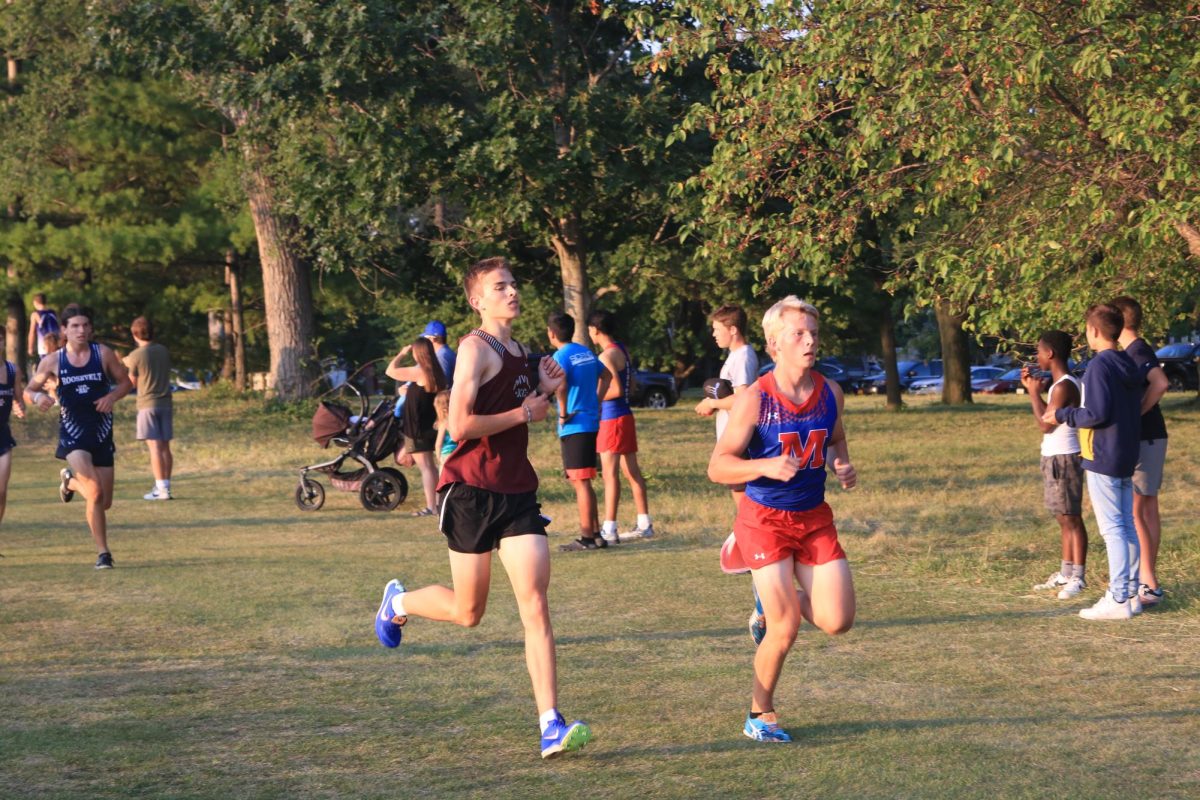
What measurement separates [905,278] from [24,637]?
8.57 meters

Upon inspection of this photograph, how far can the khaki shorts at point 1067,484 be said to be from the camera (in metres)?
9.77

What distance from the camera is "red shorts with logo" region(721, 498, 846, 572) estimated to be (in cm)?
614

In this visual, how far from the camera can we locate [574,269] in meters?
19.6

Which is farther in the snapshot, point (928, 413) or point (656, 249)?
point (928, 413)

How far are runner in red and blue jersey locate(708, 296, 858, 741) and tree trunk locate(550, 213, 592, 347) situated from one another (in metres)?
13.3

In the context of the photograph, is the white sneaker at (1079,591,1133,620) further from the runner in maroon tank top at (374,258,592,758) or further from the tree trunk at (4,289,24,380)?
the tree trunk at (4,289,24,380)

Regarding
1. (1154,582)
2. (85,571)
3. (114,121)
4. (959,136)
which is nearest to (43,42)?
(114,121)

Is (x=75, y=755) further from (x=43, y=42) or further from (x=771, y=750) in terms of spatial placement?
(x=43, y=42)

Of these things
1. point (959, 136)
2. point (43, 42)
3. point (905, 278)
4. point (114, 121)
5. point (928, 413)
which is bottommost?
point (928, 413)

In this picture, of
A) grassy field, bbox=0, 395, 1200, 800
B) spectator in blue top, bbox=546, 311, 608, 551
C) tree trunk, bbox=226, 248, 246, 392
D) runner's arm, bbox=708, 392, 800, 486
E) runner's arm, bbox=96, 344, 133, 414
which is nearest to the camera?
grassy field, bbox=0, 395, 1200, 800

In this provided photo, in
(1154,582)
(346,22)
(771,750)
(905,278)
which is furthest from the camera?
(346,22)

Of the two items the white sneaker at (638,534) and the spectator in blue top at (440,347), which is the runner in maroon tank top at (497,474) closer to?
the white sneaker at (638,534)

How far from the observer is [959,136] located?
435 inches

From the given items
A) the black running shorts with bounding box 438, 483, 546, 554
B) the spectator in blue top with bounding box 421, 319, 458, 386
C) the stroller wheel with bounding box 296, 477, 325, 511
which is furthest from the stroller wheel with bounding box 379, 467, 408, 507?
the black running shorts with bounding box 438, 483, 546, 554
